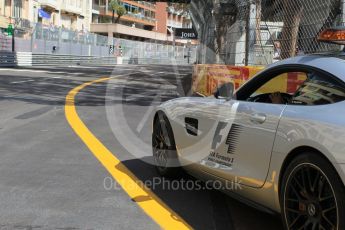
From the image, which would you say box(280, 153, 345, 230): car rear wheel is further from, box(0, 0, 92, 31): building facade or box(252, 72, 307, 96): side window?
box(0, 0, 92, 31): building facade

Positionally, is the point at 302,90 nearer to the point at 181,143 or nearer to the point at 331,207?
the point at 331,207

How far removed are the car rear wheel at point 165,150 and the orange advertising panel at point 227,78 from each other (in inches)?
44.4

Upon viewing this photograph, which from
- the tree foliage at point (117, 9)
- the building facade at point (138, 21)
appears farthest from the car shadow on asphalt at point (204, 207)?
the tree foliage at point (117, 9)

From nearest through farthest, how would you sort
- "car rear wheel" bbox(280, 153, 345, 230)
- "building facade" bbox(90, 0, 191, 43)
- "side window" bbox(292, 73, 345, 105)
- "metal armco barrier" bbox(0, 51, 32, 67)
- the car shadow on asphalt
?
"car rear wheel" bbox(280, 153, 345, 230) < "side window" bbox(292, 73, 345, 105) < the car shadow on asphalt < "metal armco barrier" bbox(0, 51, 32, 67) < "building facade" bbox(90, 0, 191, 43)

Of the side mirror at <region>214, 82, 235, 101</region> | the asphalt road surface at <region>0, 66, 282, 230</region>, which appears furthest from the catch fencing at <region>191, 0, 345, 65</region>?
the side mirror at <region>214, 82, 235, 101</region>

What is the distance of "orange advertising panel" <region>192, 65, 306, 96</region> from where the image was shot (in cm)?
516

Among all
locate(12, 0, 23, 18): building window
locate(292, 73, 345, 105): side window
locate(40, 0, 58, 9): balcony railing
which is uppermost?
locate(40, 0, 58, 9): balcony railing

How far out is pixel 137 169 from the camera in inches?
241

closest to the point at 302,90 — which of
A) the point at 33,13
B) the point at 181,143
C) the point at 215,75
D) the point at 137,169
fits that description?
the point at 181,143

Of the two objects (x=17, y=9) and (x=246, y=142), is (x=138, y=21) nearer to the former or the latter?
(x=17, y=9)

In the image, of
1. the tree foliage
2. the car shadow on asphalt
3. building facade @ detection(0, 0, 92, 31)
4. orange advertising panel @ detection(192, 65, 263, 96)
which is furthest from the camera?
the tree foliage

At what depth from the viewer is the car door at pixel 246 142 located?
3732 mm

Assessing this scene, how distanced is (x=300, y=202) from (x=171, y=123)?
2.19 meters

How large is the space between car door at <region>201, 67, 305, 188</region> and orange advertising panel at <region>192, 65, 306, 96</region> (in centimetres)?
61
